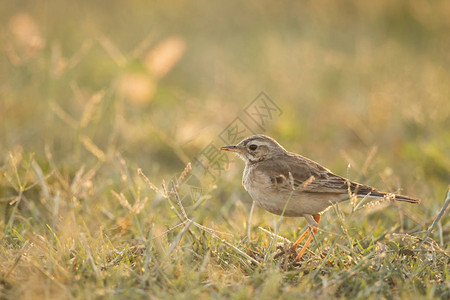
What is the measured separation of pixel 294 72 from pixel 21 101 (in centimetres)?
490

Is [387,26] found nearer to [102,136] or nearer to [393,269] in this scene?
[102,136]

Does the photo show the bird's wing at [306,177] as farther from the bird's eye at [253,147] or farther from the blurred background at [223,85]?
the blurred background at [223,85]

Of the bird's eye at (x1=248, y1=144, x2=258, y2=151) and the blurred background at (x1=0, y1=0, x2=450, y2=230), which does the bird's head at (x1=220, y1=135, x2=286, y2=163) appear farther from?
the blurred background at (x1=0, y1=0, x2=450, y2=230)

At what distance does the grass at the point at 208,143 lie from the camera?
13.5 ft

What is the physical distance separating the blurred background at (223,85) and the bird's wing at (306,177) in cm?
57

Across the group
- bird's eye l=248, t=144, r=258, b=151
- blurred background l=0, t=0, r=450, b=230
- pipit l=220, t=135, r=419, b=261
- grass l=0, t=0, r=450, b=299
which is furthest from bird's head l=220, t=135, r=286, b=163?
blurred background l=0, t=0, r=450, b=230

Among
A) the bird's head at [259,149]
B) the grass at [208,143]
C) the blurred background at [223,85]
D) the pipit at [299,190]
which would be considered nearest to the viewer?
the grass at [208,143]

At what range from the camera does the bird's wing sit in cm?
490

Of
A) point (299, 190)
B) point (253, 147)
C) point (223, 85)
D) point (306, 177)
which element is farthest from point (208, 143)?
point (299, 190)

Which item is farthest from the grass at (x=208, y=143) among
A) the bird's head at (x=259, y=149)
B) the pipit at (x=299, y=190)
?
the bird's head at (x=259, y=149)

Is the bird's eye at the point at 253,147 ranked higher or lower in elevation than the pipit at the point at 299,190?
higher

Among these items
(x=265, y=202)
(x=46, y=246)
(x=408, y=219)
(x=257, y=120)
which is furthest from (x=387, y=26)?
(x=46, y=246)

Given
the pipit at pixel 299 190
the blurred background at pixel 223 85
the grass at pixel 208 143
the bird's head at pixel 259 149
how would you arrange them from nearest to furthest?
the grass at pixel 208 143 → the pipit at pixel 299 190 → the bird's head at pixel 259 149 → the blurred background at pixel 223 85

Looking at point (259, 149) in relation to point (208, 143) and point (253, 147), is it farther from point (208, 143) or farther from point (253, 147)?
point (208, 143)
